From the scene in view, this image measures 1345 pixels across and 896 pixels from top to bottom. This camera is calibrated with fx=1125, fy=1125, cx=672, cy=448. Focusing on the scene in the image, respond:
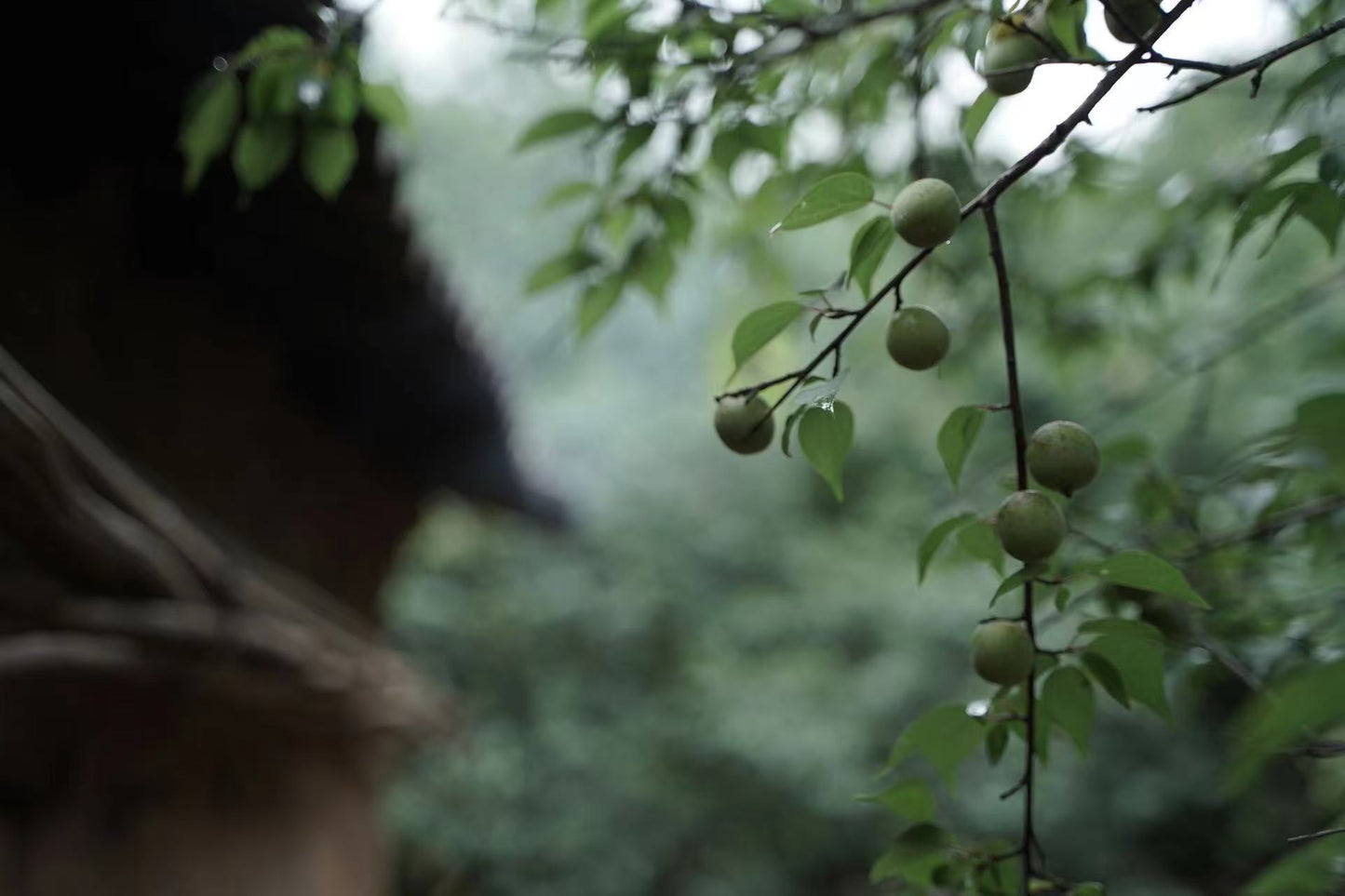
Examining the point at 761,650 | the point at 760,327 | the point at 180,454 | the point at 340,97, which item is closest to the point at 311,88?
the point at 340,97

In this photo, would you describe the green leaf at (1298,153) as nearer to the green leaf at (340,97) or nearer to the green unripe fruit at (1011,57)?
the green unripe fruit at (1011,57)

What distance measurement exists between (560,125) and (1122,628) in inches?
22.2

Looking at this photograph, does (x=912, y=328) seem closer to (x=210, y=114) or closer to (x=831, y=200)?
(x=831, y=200)

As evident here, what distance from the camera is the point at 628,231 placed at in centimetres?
103

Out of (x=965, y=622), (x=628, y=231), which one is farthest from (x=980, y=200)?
(x=965, y=622)

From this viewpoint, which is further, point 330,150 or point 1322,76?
point 330,150

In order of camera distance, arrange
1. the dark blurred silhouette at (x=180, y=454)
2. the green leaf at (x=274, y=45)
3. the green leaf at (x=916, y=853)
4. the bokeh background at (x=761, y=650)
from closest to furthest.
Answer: the green leaf at (x=916, y=853)
the green leaf at (x=274, y=45)
the dark blurred silhouette at (x=180, y=454)
the bokeh background at (x=761, y=650)

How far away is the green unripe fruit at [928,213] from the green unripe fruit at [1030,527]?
137 mm

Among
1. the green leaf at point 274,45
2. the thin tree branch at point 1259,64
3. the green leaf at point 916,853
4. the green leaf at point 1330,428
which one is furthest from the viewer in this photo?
the green leaf at point 274,45

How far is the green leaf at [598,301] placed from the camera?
927 mm

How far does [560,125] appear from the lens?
0.90 meters

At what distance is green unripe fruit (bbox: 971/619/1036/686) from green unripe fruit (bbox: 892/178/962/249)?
0.21m

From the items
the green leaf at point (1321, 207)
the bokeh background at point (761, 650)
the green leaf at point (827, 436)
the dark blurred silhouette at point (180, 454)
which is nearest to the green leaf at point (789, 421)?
the green leaf at point (827, 436)

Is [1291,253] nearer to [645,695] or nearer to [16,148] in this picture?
[16,148]
